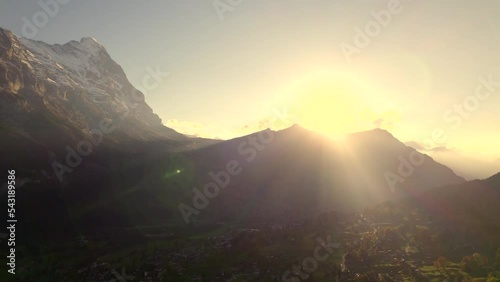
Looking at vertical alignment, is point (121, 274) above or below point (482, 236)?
above

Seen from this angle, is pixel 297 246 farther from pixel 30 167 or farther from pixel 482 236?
pixel 30 167

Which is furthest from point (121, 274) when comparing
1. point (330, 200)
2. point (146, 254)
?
point (330, 200)

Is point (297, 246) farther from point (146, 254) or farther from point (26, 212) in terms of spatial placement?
point (26, 212)

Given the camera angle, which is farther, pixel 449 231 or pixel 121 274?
pixel 449 231

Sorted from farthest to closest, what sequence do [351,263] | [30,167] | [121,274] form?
[30,167], [121,274], [351,263]

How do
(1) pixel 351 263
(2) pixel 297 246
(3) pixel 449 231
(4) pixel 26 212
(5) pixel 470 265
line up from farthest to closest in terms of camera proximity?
(4) pixel 26 212, (2) pixel 297 246, (3) pixel 449 231, (1) pixel 351 263, (5) pixel 470 265

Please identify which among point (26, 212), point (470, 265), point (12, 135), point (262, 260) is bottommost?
point (470, 265)

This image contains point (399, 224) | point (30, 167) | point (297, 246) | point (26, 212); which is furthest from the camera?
point (30, 167)

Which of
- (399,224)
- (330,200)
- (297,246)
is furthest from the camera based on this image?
(330,200)

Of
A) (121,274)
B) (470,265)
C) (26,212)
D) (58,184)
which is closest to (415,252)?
(470,265)
